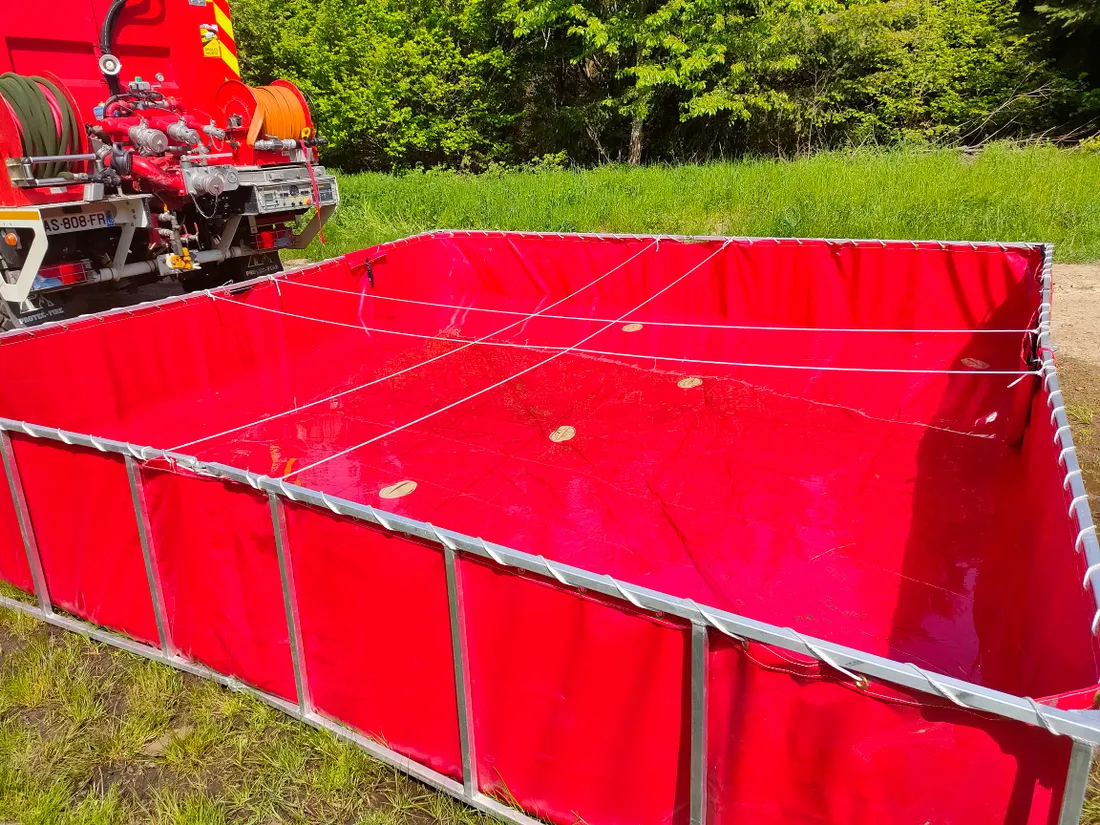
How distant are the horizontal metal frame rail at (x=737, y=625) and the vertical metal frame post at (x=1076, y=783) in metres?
0.04

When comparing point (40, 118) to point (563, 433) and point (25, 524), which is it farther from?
point (563, 433)

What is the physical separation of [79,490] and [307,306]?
3.72 m

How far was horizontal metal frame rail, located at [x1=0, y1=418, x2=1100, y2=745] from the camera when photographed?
1.58 m

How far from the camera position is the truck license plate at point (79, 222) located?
5.70 meters

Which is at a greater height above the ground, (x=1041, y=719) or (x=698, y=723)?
(x=1041, y=719)

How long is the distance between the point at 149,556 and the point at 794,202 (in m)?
9.37

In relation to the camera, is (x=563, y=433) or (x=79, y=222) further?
(x=79, y=222)

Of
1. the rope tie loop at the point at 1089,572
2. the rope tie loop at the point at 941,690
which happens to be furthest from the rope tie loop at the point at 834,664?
the rope tie loop at the point at 1089,572

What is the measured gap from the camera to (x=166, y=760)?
112 inches

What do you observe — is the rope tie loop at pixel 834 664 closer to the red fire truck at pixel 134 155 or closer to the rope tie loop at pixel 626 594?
the rope tie loop at pixel 626 594

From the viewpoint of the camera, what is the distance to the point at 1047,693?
7.26ft

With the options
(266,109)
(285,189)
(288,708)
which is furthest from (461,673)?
(266,109)

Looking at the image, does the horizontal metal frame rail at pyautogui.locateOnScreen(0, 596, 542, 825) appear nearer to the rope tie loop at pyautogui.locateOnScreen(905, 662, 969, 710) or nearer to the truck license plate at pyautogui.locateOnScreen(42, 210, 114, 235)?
the rope tie loop at pyautogui.locateOnScreen(905, 662, 969, 710)

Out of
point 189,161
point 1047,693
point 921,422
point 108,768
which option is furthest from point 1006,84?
point 108,768
